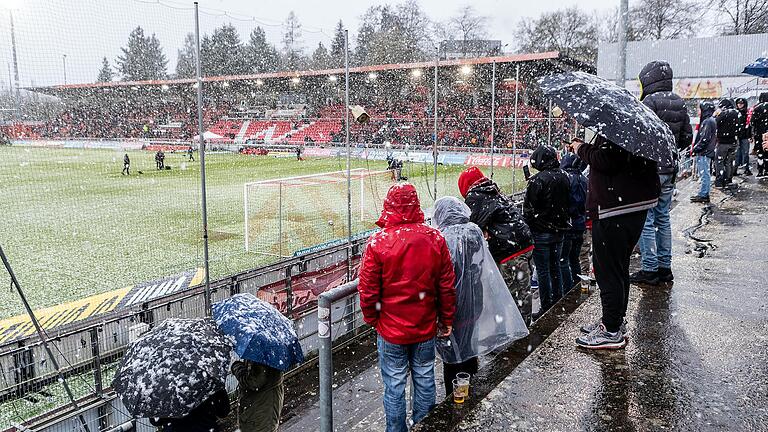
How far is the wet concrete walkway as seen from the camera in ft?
8.40

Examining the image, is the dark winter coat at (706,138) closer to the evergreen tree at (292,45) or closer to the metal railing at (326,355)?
the evergreen tree at (292,45)

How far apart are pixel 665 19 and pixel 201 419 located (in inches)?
2000

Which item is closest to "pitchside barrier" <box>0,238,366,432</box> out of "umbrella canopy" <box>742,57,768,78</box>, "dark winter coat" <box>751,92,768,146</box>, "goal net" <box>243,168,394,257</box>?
"goal net" <box>243,168,394,257</box>

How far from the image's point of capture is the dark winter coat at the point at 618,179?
2941 millimetres

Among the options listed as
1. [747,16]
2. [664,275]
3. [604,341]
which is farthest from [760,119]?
[747,16]

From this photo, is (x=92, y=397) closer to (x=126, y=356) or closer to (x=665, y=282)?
(x=126, y=356)

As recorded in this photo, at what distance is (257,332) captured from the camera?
250 cm

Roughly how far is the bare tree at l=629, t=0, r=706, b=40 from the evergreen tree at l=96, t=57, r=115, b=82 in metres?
45.9

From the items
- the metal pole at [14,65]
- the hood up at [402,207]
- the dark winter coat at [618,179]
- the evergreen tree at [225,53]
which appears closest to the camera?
the hood up at [402,207]

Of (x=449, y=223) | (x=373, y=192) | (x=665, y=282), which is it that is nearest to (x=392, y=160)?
(x=373, y=192)

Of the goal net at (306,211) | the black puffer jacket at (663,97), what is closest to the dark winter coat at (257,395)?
the black puffer jacket at (663,97)

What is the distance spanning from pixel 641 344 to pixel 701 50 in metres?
32.8

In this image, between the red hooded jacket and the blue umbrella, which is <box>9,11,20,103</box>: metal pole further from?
the red hooded jacket

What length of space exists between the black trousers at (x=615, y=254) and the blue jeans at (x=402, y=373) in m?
1.07
